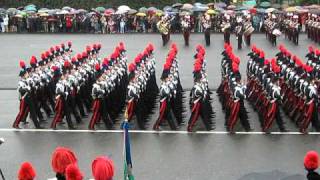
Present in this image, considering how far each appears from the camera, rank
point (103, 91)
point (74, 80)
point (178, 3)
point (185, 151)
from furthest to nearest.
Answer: point (178, 3)
point (74, 80)
point (103, 91)
point (185, 151)

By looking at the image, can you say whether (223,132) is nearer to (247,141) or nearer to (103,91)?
(247,141)

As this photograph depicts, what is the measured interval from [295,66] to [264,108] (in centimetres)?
165

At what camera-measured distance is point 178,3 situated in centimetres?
3788

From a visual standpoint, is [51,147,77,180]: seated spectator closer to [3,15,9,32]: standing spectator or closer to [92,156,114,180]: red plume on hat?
[92,156,114,180]: red plume on hat

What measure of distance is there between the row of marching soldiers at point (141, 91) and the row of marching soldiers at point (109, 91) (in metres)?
0.45

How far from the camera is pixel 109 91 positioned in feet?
42.8

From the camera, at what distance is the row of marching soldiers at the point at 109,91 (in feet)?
40.9

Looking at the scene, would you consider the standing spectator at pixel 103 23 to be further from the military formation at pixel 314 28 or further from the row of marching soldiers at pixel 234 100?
the row of marching soldiers at pixel 234 100

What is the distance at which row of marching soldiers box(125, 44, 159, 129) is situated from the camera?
1238 centimetres

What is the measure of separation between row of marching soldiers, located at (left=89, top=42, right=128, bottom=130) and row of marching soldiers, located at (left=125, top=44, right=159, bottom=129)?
0.45 meters

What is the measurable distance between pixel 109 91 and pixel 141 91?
683 mm

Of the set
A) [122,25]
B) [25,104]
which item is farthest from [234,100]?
[122,25]

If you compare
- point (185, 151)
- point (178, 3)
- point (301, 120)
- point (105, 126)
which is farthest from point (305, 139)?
point (178, 3)

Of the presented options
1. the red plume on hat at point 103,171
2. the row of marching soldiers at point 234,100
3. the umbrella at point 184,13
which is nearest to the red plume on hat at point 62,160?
the red plume on hat at point 103,171
